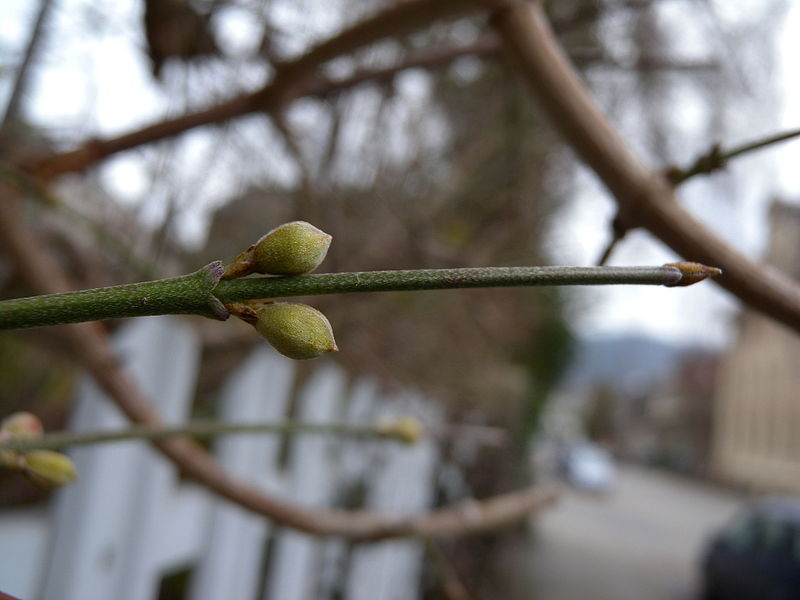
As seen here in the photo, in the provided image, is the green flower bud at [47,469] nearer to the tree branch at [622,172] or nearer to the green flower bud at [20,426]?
the green flower bud at [20,426]

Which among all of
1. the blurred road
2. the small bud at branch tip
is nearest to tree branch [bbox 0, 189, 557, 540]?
the small bud at branch tip

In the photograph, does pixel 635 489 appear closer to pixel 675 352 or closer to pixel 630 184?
pixel 675 352

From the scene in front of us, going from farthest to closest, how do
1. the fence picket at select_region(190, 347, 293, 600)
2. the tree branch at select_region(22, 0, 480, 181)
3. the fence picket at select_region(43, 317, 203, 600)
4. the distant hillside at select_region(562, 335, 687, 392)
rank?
the distant hillside at select_region(562, 335, 687, 392) → the fence picket at select_region(190, 347, 293, 600) → the fence picket at select_region(43, 317, 203, 600) → the tree branch at select_region(22, 0, 480, 181)

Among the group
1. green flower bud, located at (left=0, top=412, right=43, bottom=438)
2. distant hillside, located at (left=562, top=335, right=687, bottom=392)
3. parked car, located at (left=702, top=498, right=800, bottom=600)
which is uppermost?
distant hillside, located at (left=562, top=335, right=687, bottom=392)

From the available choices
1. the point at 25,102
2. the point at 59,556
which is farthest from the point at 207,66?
the point at 59,556

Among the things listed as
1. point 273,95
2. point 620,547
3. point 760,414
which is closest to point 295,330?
point 273,95

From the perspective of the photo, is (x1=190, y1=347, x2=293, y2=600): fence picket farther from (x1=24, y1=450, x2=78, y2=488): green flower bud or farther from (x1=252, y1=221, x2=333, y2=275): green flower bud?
(x1=252, y1=221, x2=333, y2=275): green flower bud

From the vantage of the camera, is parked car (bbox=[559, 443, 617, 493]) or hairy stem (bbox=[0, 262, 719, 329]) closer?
hairy stem (bbox=[0, 262, 719, 329])

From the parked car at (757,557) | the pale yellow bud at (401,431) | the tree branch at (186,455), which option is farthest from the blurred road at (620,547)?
the pale yellow bud at (401,431)

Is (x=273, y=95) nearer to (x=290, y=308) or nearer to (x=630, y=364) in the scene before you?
(x=290, y=308)
